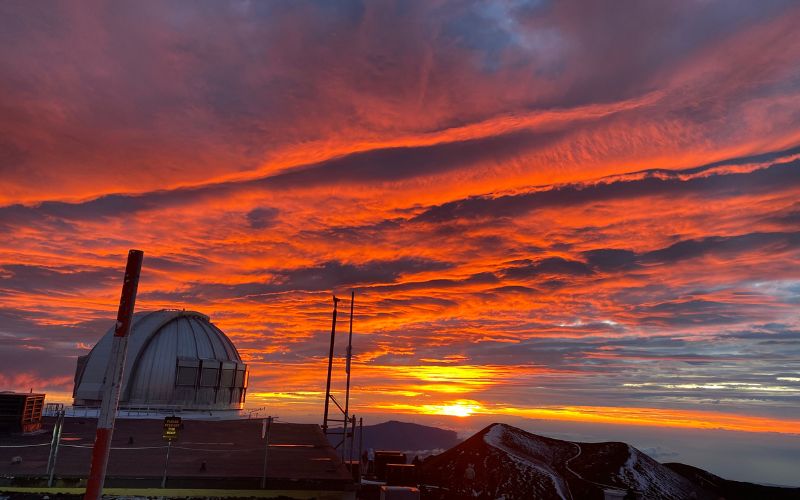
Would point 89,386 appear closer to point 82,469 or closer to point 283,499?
point 82,469

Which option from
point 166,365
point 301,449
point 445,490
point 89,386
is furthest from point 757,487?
point 89,386

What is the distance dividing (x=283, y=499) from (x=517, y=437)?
30.5 metres

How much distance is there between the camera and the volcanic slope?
35156mm

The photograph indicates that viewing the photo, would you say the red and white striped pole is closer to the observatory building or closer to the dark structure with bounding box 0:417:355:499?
the dark structure with bounding box 0:417:355:499

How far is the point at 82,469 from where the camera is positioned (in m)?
21.2

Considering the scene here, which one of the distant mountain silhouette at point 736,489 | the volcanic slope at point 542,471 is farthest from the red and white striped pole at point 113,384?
the distant mountain silhouette at point 736,489

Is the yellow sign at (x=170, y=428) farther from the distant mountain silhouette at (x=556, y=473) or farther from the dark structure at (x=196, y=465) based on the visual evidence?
the distant mountain silhouette at (x=556, y=473)

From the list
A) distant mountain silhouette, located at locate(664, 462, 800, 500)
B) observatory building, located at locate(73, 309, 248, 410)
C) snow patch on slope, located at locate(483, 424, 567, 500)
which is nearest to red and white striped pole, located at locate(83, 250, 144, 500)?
observatory building, located at locate(73, 309, 248, 410)

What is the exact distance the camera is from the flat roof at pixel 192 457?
20.3m

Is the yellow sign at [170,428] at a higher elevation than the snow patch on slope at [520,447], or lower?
higher

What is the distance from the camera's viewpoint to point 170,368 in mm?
46812

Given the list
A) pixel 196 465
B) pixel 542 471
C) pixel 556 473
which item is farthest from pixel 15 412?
pixel 556 473

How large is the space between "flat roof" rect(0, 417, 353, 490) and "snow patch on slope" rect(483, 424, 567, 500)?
15063 millimetres

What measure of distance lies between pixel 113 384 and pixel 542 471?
30508 millimetres
